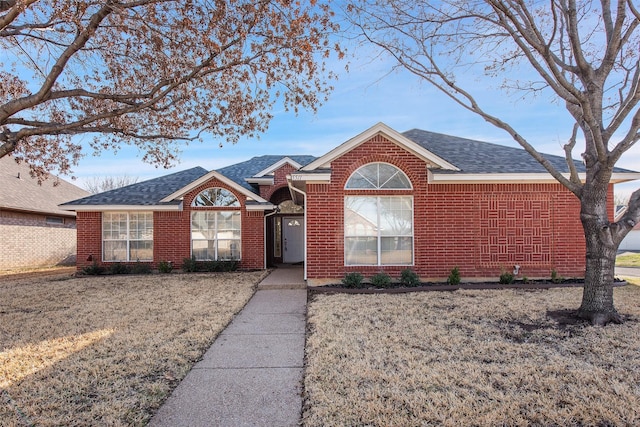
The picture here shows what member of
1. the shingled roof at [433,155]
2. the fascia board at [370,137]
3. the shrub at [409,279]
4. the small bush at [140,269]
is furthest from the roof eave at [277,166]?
the shrub at [409,279]

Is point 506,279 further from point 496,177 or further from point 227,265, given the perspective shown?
point 227,265

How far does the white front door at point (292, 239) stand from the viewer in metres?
17.5

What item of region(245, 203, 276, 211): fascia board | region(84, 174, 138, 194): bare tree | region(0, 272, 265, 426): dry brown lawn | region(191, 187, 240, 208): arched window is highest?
region(84, 174, 138, 194): bare tree

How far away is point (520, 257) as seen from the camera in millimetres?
10062

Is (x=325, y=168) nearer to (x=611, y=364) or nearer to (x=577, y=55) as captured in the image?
(x=577, y=55)

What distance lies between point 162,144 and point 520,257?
10.5 meters

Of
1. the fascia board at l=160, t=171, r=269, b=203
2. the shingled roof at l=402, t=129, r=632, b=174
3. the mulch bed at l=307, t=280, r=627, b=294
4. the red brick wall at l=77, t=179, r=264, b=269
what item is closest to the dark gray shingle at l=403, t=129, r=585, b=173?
the shingled roof at l=402, t=129, r=632, b=174

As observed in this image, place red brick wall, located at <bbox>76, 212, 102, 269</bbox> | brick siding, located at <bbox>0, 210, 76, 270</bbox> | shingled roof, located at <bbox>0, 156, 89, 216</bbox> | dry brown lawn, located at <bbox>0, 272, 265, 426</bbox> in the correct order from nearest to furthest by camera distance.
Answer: dry brown lawn, located at <bbox>0, 272, 265, 426</bbox> → red brick wall, located at <bbox>76, 212, 102, 269</bbox> → brick siding, located at <bbox>0, 210, 76, 270</bbox> → shingled roof, located at <bbox>0, 156, 89, 216</bbox>

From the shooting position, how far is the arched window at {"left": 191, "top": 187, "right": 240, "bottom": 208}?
13867 mm

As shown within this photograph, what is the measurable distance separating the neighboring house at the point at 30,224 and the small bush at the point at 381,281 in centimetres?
1427

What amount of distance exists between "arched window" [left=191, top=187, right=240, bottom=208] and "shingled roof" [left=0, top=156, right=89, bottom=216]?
6.75 metres

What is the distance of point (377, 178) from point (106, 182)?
5478 cm

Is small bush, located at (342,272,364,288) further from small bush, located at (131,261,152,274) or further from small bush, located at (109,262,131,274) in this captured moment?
small bush, located at (109,262,131,274)

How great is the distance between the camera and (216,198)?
13.9 m
